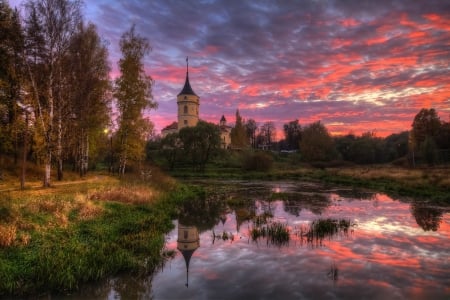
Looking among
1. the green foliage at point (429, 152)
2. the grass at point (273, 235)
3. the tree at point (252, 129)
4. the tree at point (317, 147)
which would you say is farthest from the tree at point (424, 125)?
the grass at point (273, 235)

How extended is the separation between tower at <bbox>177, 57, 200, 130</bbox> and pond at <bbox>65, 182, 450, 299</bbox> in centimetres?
6602

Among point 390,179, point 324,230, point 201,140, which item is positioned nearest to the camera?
point 324,230

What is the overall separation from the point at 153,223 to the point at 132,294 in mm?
7194

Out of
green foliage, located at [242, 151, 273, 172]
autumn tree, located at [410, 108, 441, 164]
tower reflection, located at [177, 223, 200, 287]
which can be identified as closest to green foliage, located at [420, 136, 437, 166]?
autumn tree, located at [410, 108, 441, 164]

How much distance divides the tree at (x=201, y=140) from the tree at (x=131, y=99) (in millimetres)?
30317

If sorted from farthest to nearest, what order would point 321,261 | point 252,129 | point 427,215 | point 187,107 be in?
point 252,129 < point 187,107 < point 427,215 < point 321,261

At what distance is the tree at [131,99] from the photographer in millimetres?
28094

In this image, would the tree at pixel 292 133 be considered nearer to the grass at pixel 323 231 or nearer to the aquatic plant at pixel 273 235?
the grass at pixel 323 231

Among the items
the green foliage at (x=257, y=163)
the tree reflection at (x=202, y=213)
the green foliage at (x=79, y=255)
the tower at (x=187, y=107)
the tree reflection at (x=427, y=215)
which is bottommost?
the tree reflection at (x=202, y=213)

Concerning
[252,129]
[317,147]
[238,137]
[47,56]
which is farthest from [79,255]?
[252,129]

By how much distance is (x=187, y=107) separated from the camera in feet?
275

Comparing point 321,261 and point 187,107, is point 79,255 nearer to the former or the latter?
point 321,261

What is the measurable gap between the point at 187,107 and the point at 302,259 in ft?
248

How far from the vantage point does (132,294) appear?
8.29 meters
